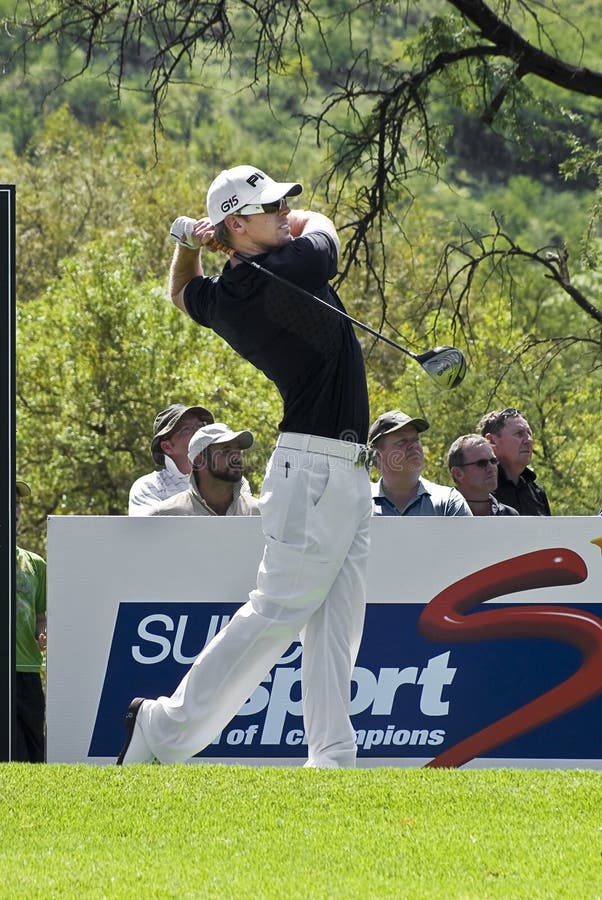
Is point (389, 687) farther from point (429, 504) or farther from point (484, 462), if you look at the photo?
point (484, 462)

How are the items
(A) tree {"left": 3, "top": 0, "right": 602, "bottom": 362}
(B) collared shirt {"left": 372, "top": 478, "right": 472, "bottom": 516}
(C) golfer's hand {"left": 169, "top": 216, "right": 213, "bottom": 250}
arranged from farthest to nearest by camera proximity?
(A) tree {"left": 3, "top": 0, "right": 602, "bottom": 362} < (B) collared shirt {"left": 372, "top": 478, "right": 472, "bottom": 516} < (C) golfer's hand {"left": 169, "top": 216, "right": 213, "bottom": 250}

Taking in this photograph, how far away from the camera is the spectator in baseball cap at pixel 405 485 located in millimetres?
7738

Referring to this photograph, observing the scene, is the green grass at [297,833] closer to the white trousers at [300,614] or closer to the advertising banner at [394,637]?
the white trousers at [300,614]

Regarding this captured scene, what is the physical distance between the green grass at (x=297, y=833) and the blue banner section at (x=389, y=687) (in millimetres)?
1385

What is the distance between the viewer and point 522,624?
696cm

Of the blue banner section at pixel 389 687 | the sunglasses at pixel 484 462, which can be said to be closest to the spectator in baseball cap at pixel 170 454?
the blue banner section at pixel 389 687

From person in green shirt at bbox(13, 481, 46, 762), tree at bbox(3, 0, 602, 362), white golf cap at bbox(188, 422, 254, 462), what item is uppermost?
tree at bbox(3, 0, 602, 362)

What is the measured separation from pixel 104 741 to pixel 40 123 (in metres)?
75.6

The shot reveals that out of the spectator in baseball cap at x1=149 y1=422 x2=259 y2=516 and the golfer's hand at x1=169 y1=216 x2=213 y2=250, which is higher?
the golfer's hand at x1=169 y1=216 x2=213 y2=250

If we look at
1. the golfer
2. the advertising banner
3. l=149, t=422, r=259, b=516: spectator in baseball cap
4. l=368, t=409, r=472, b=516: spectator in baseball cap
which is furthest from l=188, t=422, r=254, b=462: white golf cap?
the golfer

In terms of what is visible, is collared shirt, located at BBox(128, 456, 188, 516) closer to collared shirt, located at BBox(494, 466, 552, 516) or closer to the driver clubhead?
collared shirt, located at BBox(494, 466, 552, 516)

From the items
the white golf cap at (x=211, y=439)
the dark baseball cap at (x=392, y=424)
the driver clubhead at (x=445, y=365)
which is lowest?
the white golf cap at (x=211, y=439)

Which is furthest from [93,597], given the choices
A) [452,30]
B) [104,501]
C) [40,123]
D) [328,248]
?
[40,123]

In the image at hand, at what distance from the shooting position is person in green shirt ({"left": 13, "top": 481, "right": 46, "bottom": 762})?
25.7 ft
